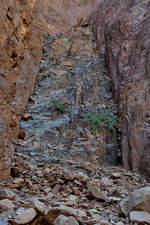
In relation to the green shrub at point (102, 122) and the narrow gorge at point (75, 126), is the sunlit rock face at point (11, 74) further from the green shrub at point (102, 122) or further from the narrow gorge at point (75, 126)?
the green shrub at point (102, 122)

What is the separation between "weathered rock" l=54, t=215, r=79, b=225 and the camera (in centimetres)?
137

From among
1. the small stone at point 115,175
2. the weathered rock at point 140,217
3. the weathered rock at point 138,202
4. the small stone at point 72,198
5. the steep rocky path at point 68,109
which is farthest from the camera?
the steep rocky path at point 68,109

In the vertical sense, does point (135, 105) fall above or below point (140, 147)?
above

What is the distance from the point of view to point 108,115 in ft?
14.3

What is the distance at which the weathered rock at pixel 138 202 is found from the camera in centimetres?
165

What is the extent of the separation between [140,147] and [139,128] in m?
0.37

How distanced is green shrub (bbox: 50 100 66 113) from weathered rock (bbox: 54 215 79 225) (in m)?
3.44

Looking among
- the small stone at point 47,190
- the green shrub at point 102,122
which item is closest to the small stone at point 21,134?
the green shrub at point 102,122

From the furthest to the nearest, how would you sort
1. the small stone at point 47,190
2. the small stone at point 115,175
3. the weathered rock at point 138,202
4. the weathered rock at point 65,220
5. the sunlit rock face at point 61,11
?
1. the sunlit rock face at point 61,11
2. the small stone at point 115,175
3. the small stone at point 47,190
4. the weathered rock at point 138,202
5. the weathered rock at point 65,220

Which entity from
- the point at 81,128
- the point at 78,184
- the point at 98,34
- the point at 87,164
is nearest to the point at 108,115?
the point at 81,128

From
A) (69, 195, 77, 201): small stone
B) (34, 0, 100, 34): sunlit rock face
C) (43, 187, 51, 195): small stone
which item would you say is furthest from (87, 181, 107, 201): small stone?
(34, 0, 100, 34): sunlit rock face

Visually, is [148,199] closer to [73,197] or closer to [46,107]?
[73,197]

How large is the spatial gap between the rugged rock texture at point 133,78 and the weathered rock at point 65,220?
6.05 feet

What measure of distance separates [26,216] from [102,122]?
2.96 m
